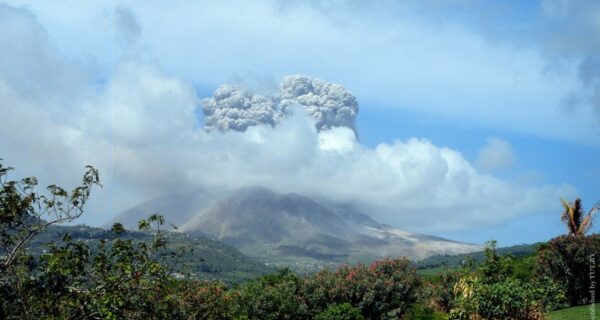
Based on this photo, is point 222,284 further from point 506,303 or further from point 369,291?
point 506,303

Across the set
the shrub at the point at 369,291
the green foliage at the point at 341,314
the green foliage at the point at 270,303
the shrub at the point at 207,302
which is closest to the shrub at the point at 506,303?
the green foliage at the point at 341,314

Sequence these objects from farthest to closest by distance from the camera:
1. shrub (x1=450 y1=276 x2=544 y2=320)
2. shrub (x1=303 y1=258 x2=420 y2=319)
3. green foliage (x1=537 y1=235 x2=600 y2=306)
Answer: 1. shrub (x1=303 y1=258 x2=420 y2=319)
2. green foliage (x1=537 y1=235 x2=600 y2=306)
3. shrub (x1=450 y1=276 x2=544 y2=320)

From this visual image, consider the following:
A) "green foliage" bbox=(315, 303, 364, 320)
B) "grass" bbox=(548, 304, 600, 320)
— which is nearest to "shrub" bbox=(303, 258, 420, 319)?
"green foliage" bbox=(315, 303, 364, 320)

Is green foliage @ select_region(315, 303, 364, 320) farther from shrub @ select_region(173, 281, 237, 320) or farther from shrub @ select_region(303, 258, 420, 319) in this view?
shrub @ select_region(173, 281, 237, 320)

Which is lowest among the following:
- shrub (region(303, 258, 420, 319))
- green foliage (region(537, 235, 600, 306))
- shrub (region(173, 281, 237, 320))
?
shrub (region(173, 281, 237, 320))

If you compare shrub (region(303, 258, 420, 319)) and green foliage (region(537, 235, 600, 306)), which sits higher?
green foliage (region(537, 235, 600, 306))

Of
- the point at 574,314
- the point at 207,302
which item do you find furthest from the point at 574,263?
the point at 207,302
